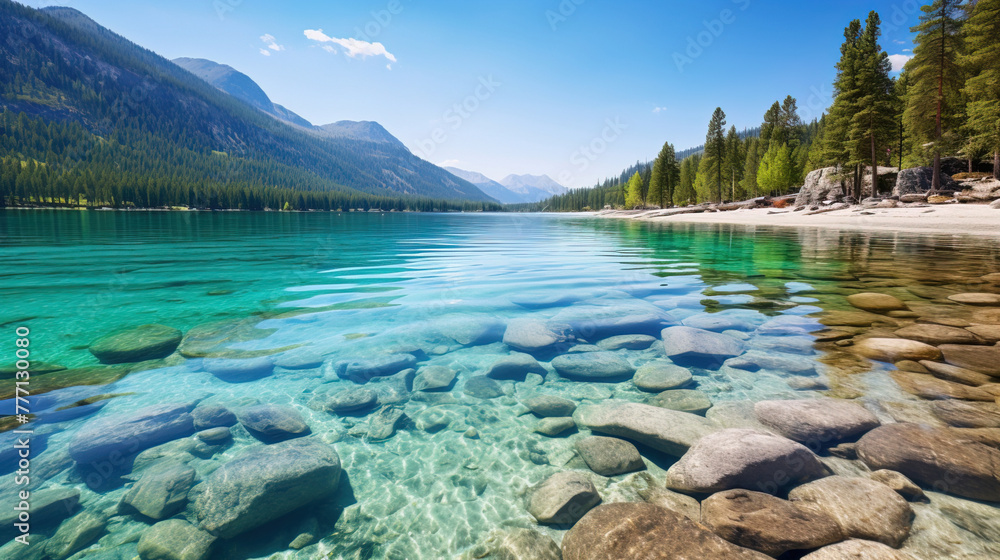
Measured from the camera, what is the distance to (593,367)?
20.3ft

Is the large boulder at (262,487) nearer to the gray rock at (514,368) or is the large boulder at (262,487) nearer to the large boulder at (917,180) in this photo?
the gray rock at (514,368)

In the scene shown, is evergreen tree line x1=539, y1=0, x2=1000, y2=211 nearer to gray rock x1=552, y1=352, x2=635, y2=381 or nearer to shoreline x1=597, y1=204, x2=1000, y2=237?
shoreline x1=597, y1=204, x2=1000, y2=237

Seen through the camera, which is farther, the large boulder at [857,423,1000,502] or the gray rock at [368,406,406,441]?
the gray rock at [368,406,406,441]

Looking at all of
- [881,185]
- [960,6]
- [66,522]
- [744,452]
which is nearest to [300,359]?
[66,522]

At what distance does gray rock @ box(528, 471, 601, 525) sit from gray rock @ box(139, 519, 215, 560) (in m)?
2.59

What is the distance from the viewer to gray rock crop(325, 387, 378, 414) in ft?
16.7

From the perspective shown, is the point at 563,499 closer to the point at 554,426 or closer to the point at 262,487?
the point at 554,426

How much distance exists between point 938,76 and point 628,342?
174 ft

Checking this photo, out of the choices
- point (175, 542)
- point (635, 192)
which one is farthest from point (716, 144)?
point (175, 542)

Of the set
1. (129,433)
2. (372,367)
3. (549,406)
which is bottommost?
(549,406)

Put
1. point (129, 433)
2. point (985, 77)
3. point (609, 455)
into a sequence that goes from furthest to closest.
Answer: point (985, 77), point (129, 433), point (609, 455)

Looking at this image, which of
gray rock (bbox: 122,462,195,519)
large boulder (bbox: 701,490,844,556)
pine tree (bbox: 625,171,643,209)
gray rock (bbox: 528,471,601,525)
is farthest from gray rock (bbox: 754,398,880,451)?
pine tree (bbox: 625,171,643,209)

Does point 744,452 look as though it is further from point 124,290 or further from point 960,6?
point 960,6

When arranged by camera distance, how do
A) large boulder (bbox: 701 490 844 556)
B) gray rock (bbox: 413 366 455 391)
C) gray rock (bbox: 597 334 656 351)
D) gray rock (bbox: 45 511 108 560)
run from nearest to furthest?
1. large boulder (bbox: 701 490 844 556)
2. gray rock (bbox: 45 511 108 560)
3. gray rock (bbox: 413 366 455 391)
4. gray rock (bbox: 597 334 656 351)
